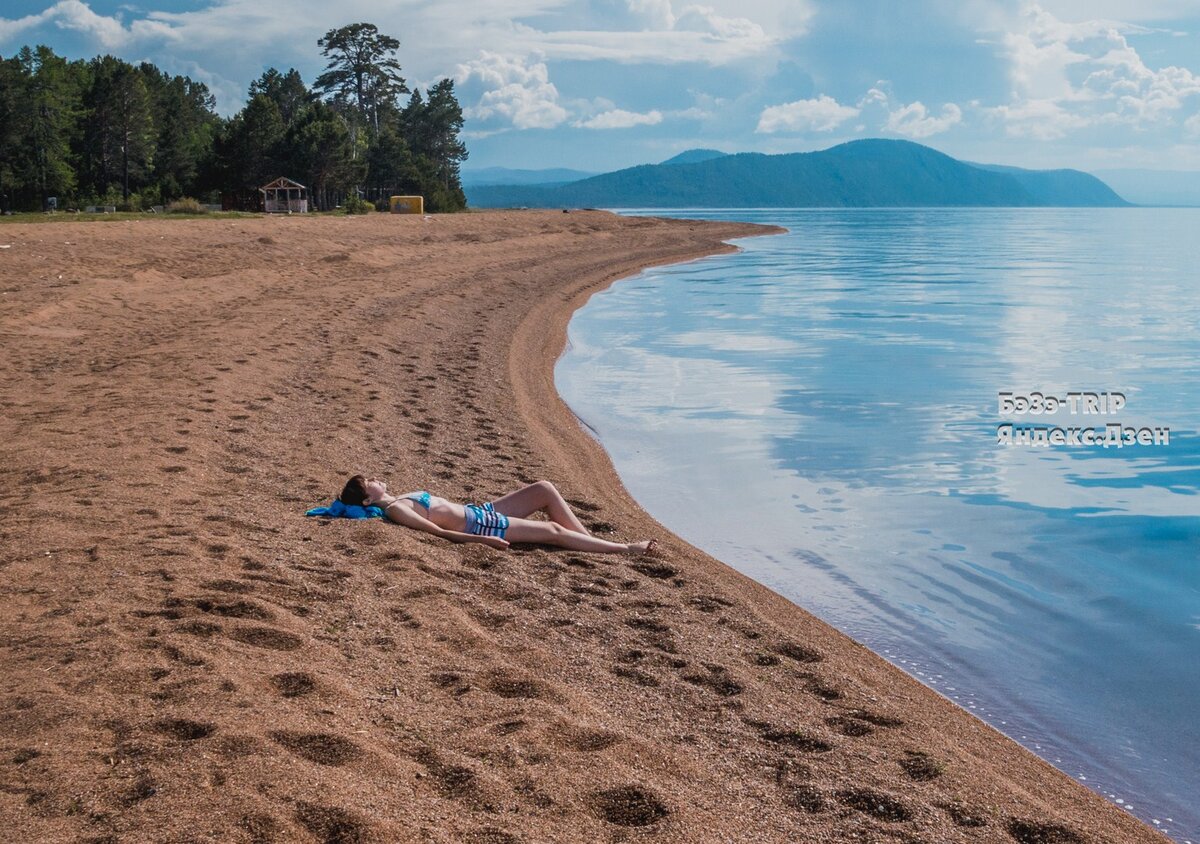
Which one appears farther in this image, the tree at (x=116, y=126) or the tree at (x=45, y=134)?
the tree at (x=116, y=126)

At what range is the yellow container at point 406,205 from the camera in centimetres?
5397

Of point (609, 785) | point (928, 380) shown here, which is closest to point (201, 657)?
point (609, 785)

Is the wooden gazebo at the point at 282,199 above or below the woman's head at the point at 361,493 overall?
above

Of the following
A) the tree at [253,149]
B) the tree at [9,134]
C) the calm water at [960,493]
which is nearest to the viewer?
the calm water at [960,493]

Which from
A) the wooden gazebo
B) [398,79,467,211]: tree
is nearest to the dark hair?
the wooden gazebo

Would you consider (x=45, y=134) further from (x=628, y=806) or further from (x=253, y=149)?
(x=628, y=806)

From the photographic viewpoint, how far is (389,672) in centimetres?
477

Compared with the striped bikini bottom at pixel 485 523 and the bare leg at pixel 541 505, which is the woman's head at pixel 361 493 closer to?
the striped bikini bottom at pixel 485 523

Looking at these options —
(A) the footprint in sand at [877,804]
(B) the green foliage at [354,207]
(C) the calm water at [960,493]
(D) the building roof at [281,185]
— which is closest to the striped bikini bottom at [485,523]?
(C) the calm water at [960,493]

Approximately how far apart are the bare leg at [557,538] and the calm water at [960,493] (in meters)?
1.40

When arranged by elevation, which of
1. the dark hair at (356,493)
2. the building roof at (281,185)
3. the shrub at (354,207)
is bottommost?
the dark hair at (356,493)

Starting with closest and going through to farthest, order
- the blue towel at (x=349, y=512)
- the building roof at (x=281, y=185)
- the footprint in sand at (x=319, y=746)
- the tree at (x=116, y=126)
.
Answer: the footprint in sand at (x=319, y=746) → the blue towel at (x=349, y=512) → the tree at (x=116, y=126) → the building roof at (x=281, y=185)

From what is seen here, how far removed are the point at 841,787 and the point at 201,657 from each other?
278cm

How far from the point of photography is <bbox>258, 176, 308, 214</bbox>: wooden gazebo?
50125mm
